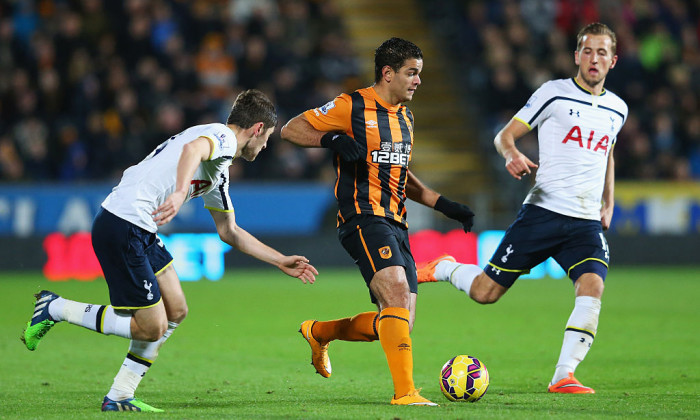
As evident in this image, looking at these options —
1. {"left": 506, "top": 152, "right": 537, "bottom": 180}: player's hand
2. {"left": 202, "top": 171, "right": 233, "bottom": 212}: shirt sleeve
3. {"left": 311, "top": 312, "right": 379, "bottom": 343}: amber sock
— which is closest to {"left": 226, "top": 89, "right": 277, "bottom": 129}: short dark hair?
{"left": 202, "top": 171, "right": 233, "bottom": 212}: shirt sleeve

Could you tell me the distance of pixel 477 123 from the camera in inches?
845

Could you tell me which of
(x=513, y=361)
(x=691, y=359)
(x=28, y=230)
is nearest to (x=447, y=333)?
(x=513, y=361)

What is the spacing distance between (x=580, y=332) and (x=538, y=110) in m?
1.58

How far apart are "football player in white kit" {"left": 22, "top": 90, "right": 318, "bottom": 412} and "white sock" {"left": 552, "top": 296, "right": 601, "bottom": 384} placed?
1.88 meters

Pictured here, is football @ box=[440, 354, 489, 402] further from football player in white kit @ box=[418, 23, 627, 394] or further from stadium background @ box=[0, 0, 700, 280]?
stadium background @ box=[0, 0, 700, 280]

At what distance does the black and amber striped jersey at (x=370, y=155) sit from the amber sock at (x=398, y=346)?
721mm

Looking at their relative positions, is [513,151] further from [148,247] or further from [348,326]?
[148,247]

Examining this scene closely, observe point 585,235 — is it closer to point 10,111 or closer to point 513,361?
point 513,361

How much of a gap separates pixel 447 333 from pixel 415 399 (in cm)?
430

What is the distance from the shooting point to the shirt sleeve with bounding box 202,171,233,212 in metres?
6.28

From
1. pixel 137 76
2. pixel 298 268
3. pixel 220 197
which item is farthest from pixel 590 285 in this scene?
pixel 137 76

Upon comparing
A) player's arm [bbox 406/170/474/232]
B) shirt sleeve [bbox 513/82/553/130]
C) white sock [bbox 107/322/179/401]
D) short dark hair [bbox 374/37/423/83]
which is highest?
short dark hair [bbox 374/37/423/83]

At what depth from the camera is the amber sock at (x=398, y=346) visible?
5965 millimetres

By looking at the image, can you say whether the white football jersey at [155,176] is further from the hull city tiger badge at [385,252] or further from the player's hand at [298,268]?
the hull city tiger badge at [385,252]
